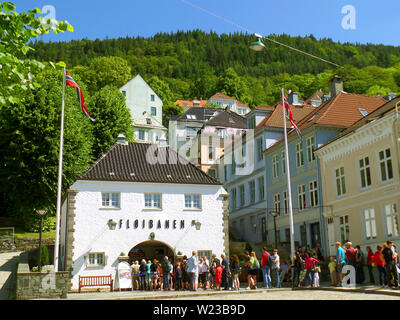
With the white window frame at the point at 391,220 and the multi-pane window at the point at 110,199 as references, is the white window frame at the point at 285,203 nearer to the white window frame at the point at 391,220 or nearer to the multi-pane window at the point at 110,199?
the white window frame at the point at 391,220

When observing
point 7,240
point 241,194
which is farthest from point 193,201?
point 7,240

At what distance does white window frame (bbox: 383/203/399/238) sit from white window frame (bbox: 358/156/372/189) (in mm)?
2078

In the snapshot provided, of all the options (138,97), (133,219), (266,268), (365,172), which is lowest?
(266,268)

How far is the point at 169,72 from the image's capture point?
153875 millimetres

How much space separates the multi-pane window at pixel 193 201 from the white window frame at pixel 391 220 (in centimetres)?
1167

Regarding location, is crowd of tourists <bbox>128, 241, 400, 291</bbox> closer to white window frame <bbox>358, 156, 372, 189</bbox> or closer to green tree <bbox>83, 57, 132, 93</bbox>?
white window frame <bbox>358, 156, 372, 189</bbox>

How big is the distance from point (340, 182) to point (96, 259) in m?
16.0

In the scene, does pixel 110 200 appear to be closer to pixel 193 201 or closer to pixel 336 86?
pixel 193 201

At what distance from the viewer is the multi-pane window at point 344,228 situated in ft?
93.9

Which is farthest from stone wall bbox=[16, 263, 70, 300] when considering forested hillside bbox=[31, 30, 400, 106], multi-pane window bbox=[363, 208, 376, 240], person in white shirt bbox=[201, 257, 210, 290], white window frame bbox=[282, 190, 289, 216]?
forested hillside bbox=[31, 30, 400, 106]

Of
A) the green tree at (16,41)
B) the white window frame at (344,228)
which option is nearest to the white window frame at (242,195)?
the white window frame at (344,228)

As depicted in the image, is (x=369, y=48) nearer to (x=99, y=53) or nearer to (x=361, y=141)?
(x=99, y=53)

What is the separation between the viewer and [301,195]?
34594 millimetres

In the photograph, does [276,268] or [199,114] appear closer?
[276,268]
